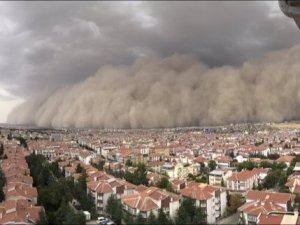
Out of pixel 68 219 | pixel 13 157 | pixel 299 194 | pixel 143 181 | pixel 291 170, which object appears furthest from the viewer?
pixel 13 157

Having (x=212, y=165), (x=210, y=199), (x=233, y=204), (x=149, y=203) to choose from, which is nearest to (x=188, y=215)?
(x=149, y=203)

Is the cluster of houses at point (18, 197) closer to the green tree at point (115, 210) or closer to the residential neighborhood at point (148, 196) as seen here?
the residential neighborhood at point (148, 196)

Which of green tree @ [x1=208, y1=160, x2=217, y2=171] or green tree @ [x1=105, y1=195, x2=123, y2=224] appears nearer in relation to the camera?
green tree @ [x1=105, y1=195, x2=123, y2=224]

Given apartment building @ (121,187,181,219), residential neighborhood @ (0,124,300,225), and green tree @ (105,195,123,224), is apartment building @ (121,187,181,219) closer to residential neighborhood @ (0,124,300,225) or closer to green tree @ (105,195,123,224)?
residential neighborhood @ (0,124,300,225)

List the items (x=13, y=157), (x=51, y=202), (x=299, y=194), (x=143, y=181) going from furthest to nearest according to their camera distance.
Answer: (x=13, y=157) → (x=143, y=181) → (x=299, y=194) → (x=51, y=202)

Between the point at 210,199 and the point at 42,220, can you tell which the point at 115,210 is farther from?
the point at 210,199

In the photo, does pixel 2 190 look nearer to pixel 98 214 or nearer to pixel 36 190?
pixel 36 190

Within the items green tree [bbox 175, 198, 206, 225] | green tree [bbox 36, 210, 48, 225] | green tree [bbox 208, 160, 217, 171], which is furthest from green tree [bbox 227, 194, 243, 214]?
green tree [bbox 208, 160, 217, 171]

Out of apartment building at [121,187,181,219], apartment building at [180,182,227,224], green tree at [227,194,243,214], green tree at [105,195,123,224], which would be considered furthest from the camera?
green tree at [227,194,243,214]

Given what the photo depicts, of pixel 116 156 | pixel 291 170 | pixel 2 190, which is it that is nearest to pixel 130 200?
pixel 2 190
